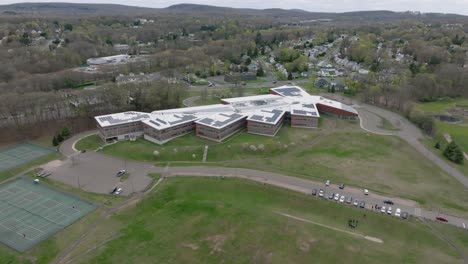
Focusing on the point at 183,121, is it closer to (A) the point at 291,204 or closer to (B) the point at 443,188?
(A) the point at 291,204

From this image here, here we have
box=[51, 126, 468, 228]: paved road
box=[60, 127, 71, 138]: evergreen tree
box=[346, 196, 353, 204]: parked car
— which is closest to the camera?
box=[346, 196, 353, 204]: parked car

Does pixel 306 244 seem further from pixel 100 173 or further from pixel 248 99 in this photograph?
pixel 248 99

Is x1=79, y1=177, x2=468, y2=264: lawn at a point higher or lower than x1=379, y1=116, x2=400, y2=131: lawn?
lower

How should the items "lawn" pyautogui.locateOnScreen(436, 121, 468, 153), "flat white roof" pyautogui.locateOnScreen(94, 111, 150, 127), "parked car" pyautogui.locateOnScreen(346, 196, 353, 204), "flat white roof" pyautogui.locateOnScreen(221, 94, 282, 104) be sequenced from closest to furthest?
"parked car" pyautogui.locateOnScreen(346, 196, 353, 204)
"flat white roof" pyautogui.locateOnScreen(94, 111, 150, 127)
"lawn" pyautogui.locateOnScreen(436, 121, 468, 153)
"flat white roof" pyautogui.locateOnScreen(221, 94, 282, 104)

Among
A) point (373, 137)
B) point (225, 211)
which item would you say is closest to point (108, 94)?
point (225, 211)

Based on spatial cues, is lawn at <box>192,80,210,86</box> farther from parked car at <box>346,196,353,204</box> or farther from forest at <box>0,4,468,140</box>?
parked car at <box>346,196,353,204</box>

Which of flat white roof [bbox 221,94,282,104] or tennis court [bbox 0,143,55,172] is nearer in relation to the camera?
tennis court [bbox 0,143,55,172]

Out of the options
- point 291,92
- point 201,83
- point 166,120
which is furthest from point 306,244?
point 201,83

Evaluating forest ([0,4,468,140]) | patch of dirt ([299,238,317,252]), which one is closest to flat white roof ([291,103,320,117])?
forest ([0,4,468,140])
